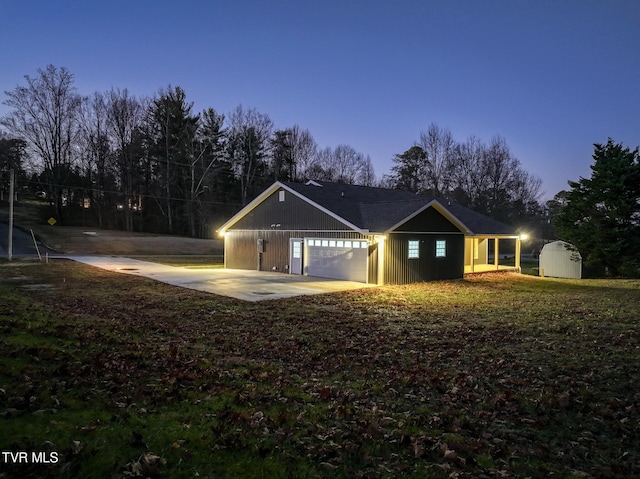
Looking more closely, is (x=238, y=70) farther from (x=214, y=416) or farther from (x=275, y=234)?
(x=214, y=416)

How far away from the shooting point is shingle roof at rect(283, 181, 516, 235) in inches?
719

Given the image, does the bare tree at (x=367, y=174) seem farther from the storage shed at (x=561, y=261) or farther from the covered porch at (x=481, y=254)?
the storage shed at (x=561, y=261)

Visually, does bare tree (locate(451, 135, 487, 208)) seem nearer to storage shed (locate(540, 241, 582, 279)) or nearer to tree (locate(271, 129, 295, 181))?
tree (locate(271, 129, 295, 181))

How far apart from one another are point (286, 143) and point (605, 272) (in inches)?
1392

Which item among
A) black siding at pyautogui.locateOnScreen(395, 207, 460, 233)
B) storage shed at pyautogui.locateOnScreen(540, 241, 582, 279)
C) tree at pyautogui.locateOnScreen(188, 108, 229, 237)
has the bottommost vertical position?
storage shed at pyautogui.locateOnScreen(540, 241, 582, 279)

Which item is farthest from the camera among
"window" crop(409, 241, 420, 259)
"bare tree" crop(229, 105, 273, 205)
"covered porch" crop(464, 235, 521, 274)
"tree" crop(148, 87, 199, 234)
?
"bare tree" crop(229, 105, 273, 205)

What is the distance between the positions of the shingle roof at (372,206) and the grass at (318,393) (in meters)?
8.27

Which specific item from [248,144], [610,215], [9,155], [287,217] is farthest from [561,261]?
[9,155]

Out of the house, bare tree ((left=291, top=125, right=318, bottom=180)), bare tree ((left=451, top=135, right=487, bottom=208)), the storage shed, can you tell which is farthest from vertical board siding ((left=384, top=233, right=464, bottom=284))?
bare tree ((left=291, top=125, right=318, bottom=180))

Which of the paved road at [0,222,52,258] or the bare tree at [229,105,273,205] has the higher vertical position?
the bare tree at [229,105,273,205]

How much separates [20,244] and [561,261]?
40.0 metres

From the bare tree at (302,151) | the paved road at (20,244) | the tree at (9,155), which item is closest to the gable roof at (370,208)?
the paved road at (20,244)

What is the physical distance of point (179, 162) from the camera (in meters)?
46.0

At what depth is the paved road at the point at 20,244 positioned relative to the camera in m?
30.2
